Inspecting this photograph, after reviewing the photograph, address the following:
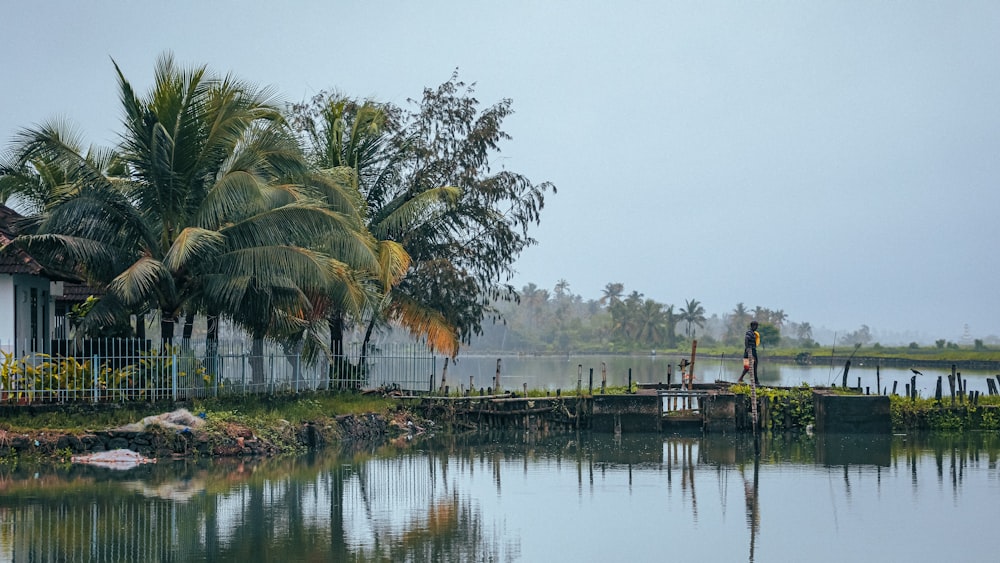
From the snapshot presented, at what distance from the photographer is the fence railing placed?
2270cm

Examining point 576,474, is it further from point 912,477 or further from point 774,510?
point 912,477

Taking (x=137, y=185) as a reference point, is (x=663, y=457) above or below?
below

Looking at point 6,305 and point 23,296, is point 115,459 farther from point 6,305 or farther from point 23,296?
point 23,296

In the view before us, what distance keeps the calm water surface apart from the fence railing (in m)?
2.41

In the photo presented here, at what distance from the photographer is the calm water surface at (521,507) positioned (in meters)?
14.4

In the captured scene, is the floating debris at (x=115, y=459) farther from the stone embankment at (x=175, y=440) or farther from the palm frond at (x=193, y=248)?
the palm frond at (x=193, y=248)

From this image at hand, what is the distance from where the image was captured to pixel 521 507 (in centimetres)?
1802

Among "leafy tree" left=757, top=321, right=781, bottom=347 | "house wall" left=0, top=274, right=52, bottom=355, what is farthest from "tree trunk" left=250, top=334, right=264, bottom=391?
"leafy tree" left=757, top=321, right=781, bottom=347

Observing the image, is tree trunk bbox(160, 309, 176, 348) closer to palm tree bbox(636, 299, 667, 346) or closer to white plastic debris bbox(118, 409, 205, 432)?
white plastic debris bbox(118, 409, 205, 432)

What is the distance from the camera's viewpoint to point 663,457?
24.8 m

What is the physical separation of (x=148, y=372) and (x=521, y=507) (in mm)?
10255

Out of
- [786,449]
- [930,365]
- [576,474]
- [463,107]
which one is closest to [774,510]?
[576,474]

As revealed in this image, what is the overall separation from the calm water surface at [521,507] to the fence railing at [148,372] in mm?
2410

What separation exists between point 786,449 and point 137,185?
16.4 metres
